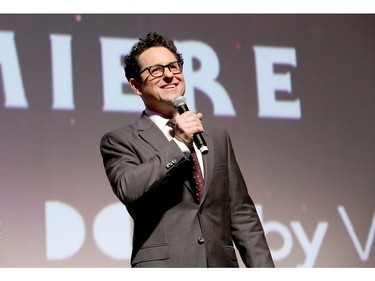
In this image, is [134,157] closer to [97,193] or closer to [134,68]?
[134,68]

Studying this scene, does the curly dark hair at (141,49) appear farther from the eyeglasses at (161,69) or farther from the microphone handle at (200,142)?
the microphone handle at (200,142)

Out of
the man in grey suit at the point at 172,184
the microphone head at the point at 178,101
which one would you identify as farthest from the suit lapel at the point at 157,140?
the microphone head at the point at 178,101

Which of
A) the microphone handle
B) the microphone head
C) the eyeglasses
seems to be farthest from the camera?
the eyeglasses

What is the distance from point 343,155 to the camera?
13.8 feet

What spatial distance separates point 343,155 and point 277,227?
2.06ft

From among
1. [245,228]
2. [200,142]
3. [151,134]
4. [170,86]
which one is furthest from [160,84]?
[245,228]

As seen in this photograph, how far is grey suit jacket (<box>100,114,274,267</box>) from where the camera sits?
193 cm

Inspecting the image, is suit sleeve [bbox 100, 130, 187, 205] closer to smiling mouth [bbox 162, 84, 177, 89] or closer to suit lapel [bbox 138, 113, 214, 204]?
suit lapel [bbox 138, 113, 214, 204]

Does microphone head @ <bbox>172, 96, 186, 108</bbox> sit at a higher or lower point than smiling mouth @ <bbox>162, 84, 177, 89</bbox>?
lower

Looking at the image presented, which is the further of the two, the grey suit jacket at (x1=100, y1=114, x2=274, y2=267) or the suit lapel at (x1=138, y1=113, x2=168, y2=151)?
the suit lapel at (x1=138, y1=113, x2=168, y2=151)

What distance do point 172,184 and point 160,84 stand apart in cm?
A: 32

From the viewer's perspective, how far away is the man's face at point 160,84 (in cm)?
210

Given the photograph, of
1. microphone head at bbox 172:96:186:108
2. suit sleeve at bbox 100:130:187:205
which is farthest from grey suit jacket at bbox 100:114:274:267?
microphone head at bbox 172:96:186:108
